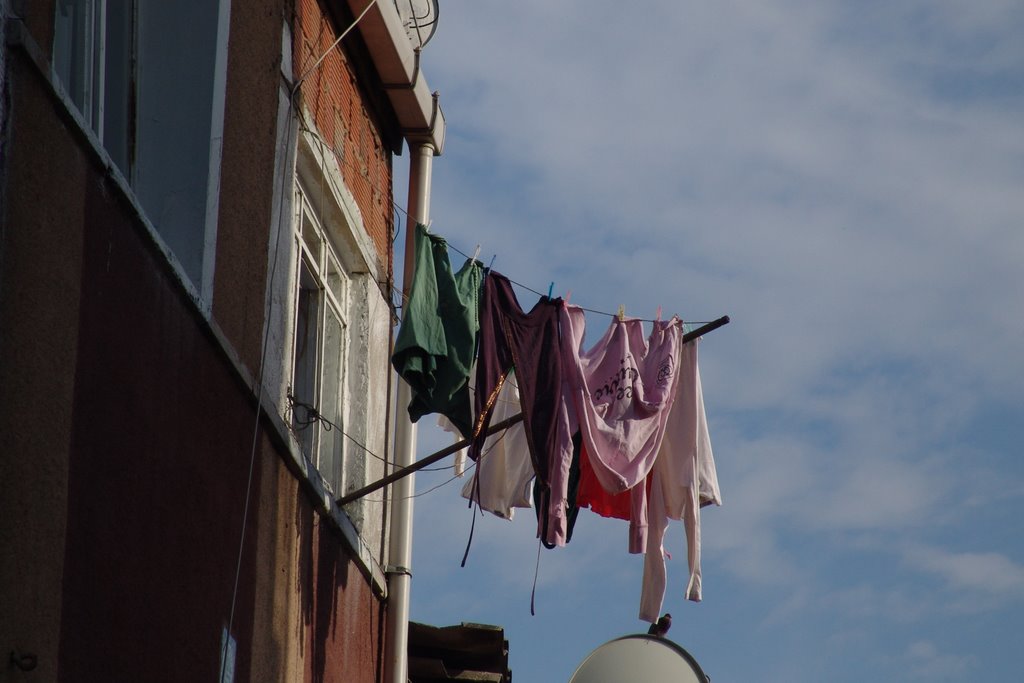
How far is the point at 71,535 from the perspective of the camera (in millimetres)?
4586

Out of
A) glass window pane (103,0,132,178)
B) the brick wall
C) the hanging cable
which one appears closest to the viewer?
glass window pane (103,0,132,178)

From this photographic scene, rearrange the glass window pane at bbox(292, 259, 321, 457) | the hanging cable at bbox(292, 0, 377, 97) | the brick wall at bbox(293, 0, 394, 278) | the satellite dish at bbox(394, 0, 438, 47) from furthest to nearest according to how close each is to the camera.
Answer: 1. the satellite dish at bbox(394, 0, 438, 47)
2. the glass window pane at bbox(292, 259, 321, 457)
3. the brick wall at bbox(293, 0, 394, 278)
4. the hanging cable at bbox(292, 0, 377, 97)

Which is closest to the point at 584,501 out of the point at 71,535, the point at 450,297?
the point at 450,297

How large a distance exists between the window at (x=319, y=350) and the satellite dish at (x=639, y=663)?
162 centimetres

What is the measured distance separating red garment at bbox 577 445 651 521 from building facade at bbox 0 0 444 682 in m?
1.16

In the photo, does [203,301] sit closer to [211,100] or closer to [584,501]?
[211,100]

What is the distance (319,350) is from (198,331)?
2529 millimetres

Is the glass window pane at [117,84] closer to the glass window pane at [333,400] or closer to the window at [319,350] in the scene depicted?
the window at [319,350]

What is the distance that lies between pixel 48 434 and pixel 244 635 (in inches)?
83.1

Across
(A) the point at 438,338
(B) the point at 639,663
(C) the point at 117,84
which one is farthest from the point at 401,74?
(B) the point at 639,663

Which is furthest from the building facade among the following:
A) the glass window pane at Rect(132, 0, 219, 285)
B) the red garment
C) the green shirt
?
the red garment

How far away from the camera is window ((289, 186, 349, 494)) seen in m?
8.08

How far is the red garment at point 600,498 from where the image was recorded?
8398 mm

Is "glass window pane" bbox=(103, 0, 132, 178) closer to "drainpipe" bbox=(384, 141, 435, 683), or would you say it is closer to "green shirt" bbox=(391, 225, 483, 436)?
"green shirt" bbox=(391, 225, 483, 436)
